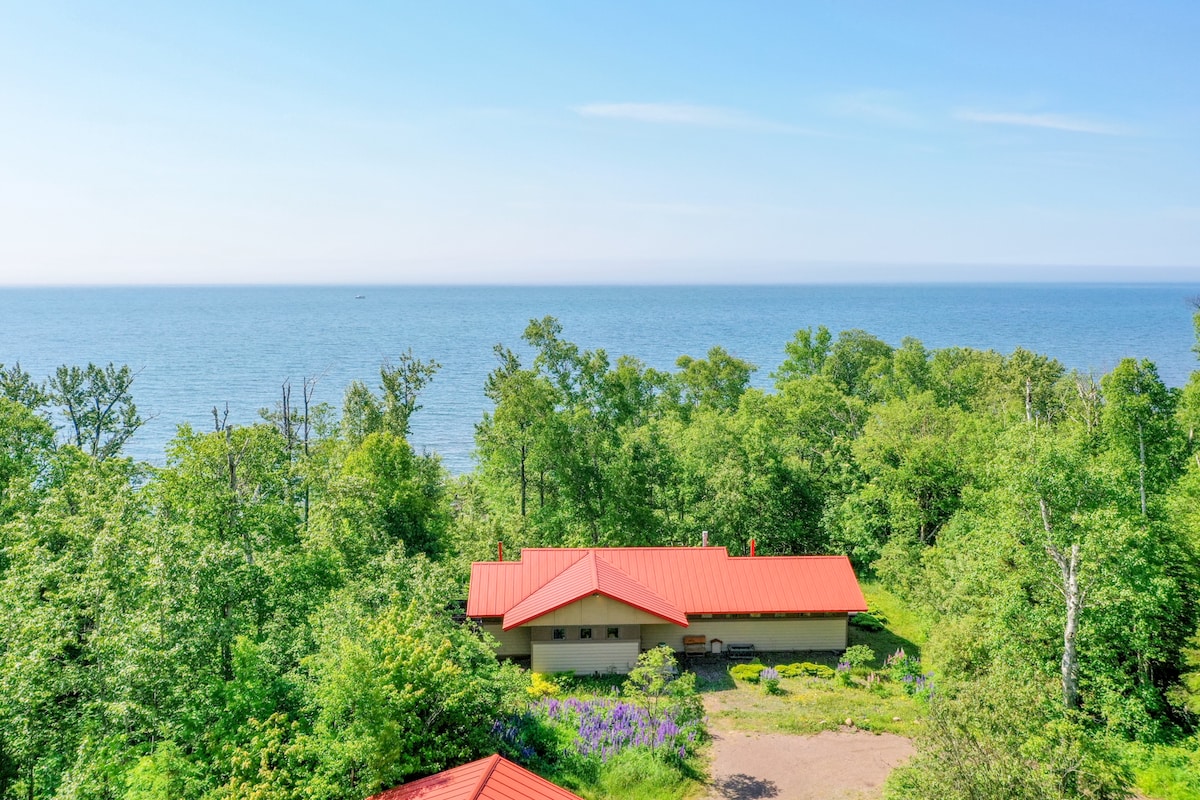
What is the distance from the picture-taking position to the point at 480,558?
36.1m

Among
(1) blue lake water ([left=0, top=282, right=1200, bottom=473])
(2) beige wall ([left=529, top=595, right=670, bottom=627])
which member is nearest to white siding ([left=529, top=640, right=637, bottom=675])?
(2) beige wall ([left=529, top=595, right=670, bottom=627])

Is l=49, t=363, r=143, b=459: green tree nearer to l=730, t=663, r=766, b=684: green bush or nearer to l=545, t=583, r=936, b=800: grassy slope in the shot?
l=545, t=583, r=936, b=800: grassy slope

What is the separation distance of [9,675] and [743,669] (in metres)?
22.7

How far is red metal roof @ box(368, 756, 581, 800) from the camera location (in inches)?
580

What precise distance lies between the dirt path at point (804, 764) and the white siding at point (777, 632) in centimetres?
685

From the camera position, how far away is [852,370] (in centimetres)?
6512

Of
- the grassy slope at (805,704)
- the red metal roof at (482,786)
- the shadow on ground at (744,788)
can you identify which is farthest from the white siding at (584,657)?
the red metal roof at (482,786)

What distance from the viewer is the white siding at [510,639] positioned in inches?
1214

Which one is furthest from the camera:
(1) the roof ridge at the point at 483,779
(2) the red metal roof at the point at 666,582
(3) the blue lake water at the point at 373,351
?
(3) the blue lake water at the point at 373,351

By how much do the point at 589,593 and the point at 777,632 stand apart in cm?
821

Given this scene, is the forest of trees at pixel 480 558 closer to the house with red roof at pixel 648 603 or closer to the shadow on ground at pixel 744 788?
the house with red roof at pixel 648 603

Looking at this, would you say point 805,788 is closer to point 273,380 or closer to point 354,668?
point 354,668

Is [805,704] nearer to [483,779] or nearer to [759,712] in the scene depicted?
[759,712]

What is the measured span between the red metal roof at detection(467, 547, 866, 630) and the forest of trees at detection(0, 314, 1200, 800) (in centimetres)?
353
